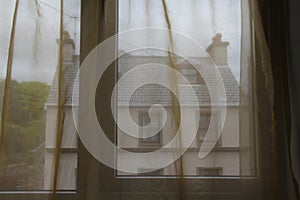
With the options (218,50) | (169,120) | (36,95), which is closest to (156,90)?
(169,120)

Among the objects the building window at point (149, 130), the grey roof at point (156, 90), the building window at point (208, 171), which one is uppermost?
the grey roof at point (156, 90)

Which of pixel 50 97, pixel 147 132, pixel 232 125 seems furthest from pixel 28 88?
pixel 232 125

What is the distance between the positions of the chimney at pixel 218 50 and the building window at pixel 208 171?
0.39 meters

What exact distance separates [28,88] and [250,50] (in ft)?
2.73

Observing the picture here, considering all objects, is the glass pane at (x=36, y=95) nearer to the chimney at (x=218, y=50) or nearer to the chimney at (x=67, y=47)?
the chimney at (x=67, y=47)

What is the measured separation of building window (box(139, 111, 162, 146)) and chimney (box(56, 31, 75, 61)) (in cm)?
34

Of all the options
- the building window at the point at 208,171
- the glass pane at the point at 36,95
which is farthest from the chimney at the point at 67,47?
the building window at the point at 208,171

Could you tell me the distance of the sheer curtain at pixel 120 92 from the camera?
1338 millimetres

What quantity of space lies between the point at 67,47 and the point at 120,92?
0.26 m

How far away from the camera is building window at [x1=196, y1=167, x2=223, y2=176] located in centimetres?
136

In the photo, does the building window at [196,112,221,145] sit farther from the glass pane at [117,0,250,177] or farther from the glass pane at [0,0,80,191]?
the glass pane at [0,0,80,191]

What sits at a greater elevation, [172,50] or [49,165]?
[172,50]

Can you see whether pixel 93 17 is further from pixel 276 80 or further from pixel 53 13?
pixel 276 80

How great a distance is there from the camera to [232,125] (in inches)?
54.6
